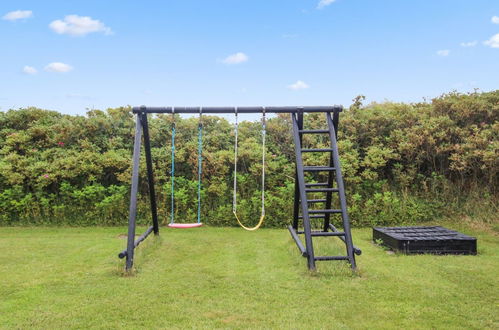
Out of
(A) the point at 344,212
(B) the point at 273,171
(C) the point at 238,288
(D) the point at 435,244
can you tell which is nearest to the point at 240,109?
(A) the point at 344,212

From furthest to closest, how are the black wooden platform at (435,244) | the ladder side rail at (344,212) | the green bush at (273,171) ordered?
1. the green bush at (273,171)
2. the black wooden platform at (435,244)
3. the ladder side rail at (344,212)

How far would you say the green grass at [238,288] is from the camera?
3.46 m

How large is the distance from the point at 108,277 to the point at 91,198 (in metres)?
3.83

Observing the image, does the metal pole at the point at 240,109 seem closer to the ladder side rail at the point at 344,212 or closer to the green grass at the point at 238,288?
the ladder side rail at the point at 344,212

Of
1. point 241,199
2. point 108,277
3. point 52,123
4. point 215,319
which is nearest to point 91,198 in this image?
point 52,123

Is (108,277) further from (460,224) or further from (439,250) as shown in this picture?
(460,224)

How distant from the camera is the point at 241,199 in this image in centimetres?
813

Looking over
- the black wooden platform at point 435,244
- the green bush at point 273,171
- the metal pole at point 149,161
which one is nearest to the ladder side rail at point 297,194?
the black wooden platform at point 435,244

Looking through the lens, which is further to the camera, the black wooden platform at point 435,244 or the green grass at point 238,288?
the black wooden platform at point 435,244

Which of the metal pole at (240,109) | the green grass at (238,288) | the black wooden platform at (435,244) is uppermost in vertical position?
the metal pole at (240,109)

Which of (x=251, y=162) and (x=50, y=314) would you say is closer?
Result: (x=50, y=314)

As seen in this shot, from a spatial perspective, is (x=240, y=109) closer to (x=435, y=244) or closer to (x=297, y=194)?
(x=297, y=194)

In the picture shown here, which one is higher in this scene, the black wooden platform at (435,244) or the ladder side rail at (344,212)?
the ladder side rail at (344,212)

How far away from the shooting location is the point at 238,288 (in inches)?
167
